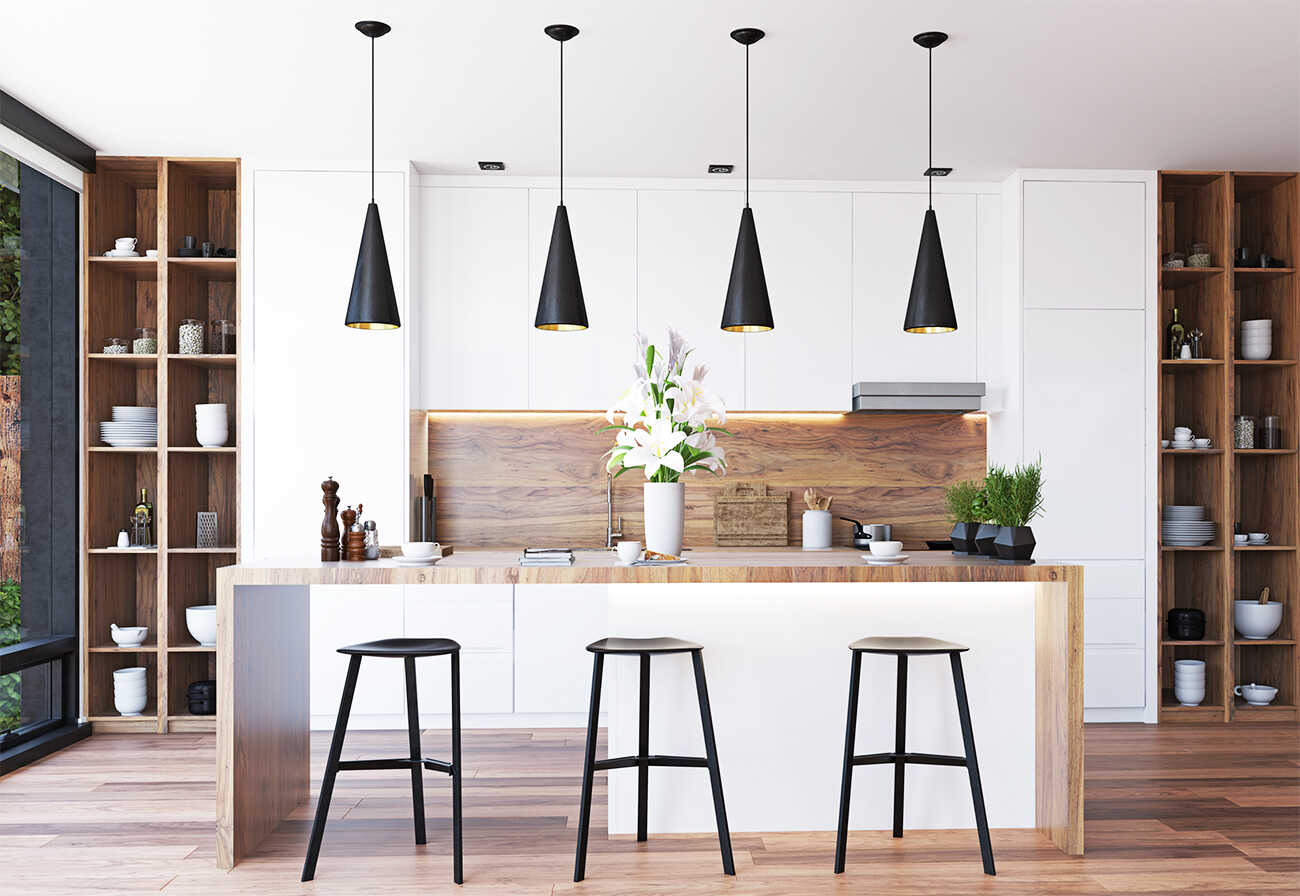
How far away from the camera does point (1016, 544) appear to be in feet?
11.4

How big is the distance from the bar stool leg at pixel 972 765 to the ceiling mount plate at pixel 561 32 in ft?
8.31

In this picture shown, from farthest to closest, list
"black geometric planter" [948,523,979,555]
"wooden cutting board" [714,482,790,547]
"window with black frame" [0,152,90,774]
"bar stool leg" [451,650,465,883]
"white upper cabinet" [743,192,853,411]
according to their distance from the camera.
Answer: "wooden cutting board" [714,482,790,547] → "white upper cabinet" [743,192,853,411] → "window with black frame" [0,152,90,774] → "black geometric planter" [948,523,979,555] → "bar stool leg" [451,650,465,883]

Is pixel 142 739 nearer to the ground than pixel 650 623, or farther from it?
nearer to the ground

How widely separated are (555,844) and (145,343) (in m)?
3.36

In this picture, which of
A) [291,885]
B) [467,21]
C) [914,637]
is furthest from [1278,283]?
[291,885]

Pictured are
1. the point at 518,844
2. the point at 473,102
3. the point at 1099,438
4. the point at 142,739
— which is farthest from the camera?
the point at 1099,438

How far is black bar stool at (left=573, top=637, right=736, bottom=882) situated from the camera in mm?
3213

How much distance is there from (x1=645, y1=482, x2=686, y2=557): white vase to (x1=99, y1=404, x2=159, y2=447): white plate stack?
2979mm

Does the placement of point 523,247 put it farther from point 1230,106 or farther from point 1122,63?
point 1230,106

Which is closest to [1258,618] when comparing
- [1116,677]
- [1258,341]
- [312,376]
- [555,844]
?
[1116,677]

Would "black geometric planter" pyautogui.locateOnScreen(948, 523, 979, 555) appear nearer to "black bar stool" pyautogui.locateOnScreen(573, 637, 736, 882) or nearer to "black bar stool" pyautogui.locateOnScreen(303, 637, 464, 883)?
"black bar stool" pyautogui.locateOnScreen(573, 637, 736, 882)

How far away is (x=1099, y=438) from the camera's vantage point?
5.37 metres

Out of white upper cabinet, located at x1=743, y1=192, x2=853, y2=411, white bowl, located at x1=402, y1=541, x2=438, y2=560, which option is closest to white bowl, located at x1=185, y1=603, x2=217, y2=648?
white bowl, located at x1=402, y1=541, x2=438, y2=560

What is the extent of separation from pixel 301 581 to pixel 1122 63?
11.8 feet
